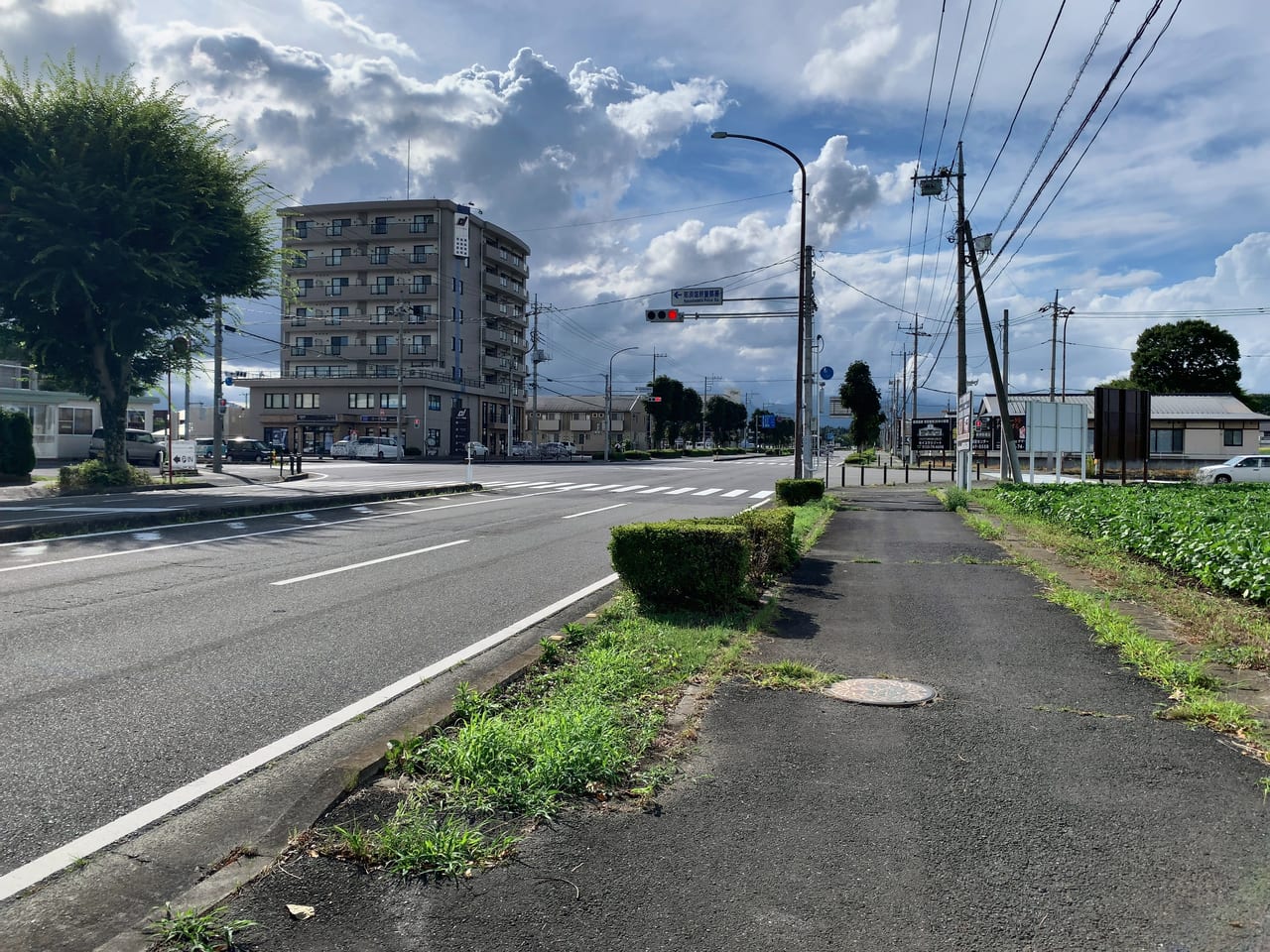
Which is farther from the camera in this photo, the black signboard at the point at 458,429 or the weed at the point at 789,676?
the black signboard at the point at 458,429

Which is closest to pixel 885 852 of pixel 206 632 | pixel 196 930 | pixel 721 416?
pixel 196 930

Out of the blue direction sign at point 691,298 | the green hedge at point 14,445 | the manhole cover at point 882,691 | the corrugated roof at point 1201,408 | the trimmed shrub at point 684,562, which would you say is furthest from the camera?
the corrugated roof at point 1201,408

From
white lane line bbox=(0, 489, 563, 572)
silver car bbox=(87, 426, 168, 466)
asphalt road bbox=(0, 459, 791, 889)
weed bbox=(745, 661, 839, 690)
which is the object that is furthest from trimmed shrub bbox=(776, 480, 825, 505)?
silver car bbox=(87, 426, 168, 466)

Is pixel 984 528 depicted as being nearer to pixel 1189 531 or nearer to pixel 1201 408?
pixel 1189 531

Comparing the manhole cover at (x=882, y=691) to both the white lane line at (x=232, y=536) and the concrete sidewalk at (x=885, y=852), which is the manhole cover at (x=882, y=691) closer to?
the concrete sidewalk at (x=885, y=852)

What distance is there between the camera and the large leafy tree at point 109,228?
20.2 meters

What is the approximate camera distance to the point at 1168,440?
5212cm

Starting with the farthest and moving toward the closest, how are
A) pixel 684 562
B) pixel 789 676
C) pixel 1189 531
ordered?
1. pixel 1189 531
2. pixel 684 562
3. pixel 789 676

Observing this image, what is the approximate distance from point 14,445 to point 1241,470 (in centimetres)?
4531

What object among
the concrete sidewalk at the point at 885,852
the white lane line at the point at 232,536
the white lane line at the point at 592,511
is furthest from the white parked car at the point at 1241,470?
the concrete sidewalk at the point at 885,852

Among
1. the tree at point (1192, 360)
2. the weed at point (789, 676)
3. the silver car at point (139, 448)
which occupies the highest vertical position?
the tree at point (1192, 360)

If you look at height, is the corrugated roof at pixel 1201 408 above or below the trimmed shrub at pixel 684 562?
above

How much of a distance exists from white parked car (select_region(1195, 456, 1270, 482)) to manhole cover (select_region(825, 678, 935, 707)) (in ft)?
126

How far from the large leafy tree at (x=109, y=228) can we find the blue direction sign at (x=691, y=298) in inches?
512
